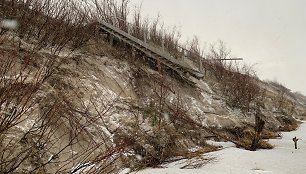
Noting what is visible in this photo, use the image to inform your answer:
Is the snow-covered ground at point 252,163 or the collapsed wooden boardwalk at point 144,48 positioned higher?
the collapsed wooden boardwalk at point 144,48

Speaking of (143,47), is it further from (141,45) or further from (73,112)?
(73,112)

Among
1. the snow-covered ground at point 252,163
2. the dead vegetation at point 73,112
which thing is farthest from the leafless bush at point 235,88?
the snow-covered ground at point 252,163

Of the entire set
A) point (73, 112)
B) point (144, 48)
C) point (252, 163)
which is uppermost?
point (144, 48)

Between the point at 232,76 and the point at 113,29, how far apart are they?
277 inches

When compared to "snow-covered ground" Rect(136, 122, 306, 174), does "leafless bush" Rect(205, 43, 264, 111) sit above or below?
above

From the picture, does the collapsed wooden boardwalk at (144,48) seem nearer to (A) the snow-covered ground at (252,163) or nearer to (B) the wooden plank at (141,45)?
(B) the wooden plank at (141,45)

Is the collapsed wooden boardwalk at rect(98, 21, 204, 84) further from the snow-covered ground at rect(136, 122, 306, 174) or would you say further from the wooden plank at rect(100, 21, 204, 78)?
Answer: the snow-covered ground at rect(136, 122, 306, 174)

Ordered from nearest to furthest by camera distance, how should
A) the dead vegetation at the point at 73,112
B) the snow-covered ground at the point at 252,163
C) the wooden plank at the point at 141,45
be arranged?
the dead vegetation at the point at 73,112 < the snow-covered ground at the point at 252,163 < the wooden plank at the point at 141,45

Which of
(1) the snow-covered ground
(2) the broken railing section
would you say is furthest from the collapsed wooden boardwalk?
(1) the snow-covered ground

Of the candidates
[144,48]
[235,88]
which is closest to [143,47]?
[144,48]

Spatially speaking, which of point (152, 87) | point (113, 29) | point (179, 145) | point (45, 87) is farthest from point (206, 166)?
point (113, 29)

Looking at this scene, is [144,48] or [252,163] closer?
[252,163]

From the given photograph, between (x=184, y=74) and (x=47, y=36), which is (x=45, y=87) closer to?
(x=47, y=36)

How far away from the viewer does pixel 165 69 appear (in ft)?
42.7
